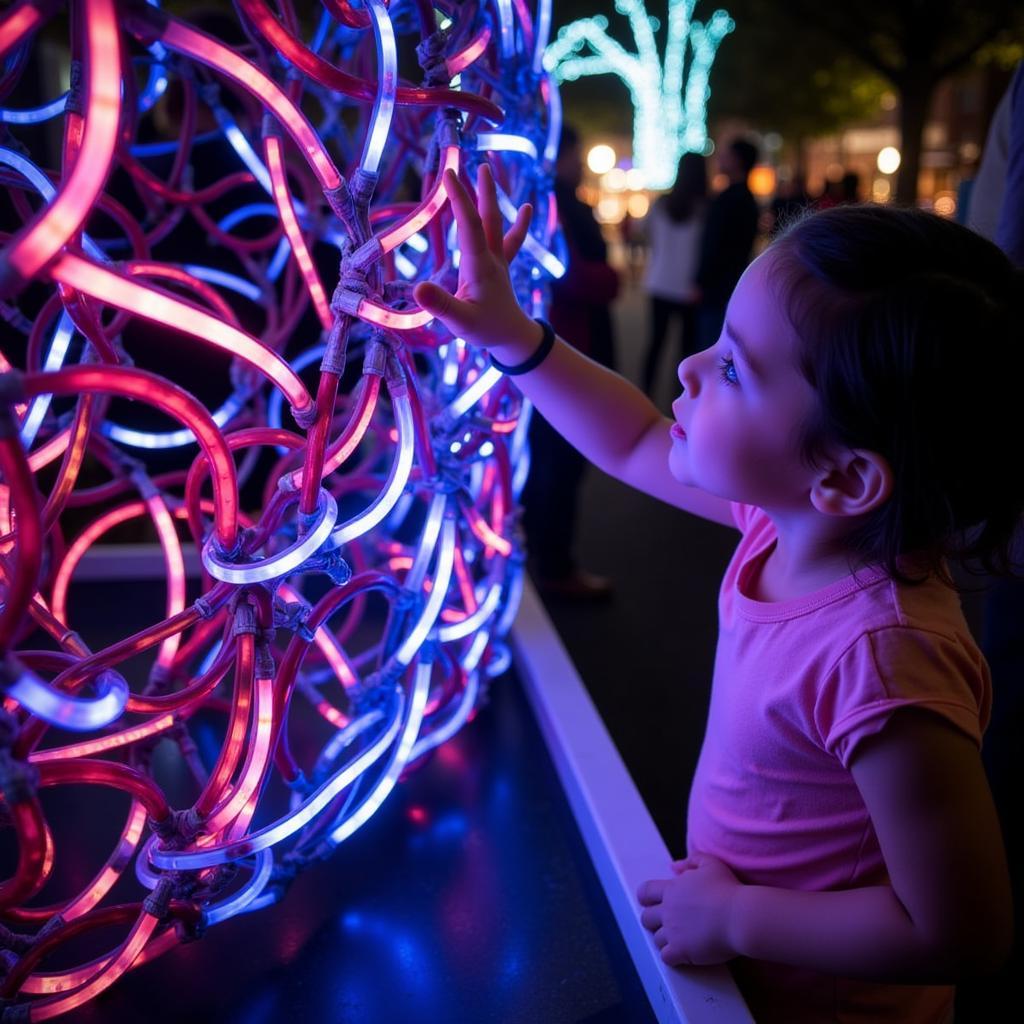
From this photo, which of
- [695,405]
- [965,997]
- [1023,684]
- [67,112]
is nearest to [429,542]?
[695,405]

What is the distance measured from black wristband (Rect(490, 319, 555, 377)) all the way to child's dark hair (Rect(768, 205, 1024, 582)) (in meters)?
0.20

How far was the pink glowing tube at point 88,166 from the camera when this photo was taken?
1.12ft

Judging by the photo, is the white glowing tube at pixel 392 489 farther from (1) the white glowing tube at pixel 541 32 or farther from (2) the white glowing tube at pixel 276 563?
(1) the white glowing tube at pixel 541 32

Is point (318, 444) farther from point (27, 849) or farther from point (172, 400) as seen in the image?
point (27, 849)

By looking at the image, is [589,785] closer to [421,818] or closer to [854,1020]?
[421,818]

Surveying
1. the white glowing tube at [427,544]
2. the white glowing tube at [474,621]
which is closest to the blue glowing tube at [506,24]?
the white glowing tube at [427,544]

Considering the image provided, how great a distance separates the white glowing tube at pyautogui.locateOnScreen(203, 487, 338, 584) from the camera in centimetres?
51

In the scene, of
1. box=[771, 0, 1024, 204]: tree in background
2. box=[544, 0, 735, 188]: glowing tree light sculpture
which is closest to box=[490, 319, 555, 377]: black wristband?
box=[771, 0, 1024, 204]: tree in background

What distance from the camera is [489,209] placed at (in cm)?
64

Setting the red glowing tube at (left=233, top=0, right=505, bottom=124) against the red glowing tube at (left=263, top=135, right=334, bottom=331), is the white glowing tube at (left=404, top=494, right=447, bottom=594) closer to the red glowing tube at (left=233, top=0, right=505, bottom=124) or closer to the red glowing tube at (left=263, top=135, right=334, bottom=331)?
the red glowing tube at (left=263, top=135, right=334, bottom=331)

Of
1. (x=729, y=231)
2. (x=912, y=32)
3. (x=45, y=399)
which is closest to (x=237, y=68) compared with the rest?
(x=45, y=399)

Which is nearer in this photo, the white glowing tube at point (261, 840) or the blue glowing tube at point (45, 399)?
the white glowing tube at point (261, 840)

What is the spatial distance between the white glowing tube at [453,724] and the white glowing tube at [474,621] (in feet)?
0.16

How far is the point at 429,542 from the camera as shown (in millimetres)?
743
